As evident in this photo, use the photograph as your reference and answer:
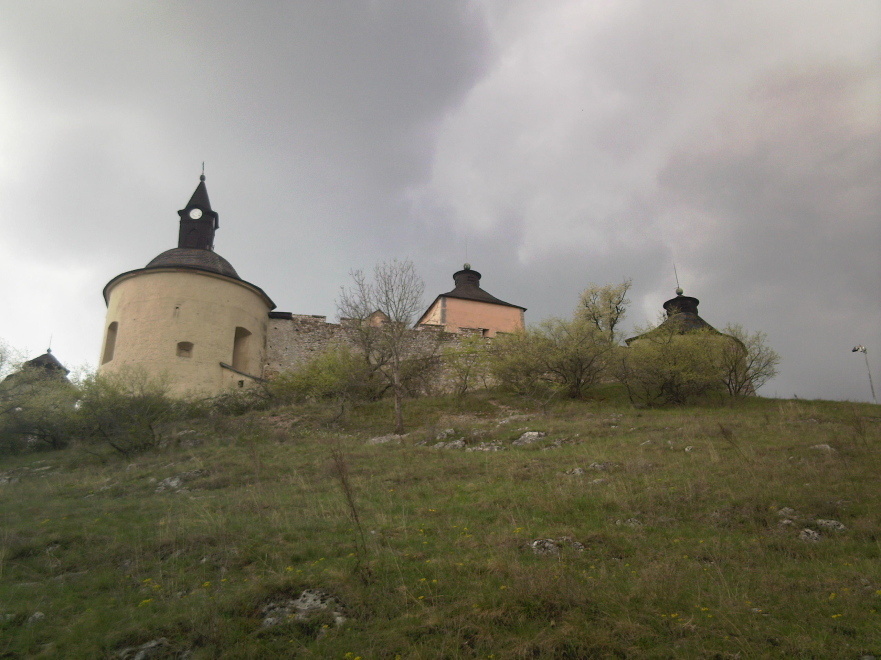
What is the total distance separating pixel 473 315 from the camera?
1261 inches

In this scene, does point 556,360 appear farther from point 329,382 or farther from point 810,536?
point 810,536

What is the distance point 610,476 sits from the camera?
8.76 metres

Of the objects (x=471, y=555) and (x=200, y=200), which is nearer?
(x=471, y=555)

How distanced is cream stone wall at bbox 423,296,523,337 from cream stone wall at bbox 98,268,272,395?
11.4m

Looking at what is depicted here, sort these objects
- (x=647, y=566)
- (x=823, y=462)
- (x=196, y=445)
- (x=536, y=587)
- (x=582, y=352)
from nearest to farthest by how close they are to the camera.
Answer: (x=536, y=587) → (x=647, y=566) → (x=823, y=462) → (x=196, y=445) → (x=582, y=352)

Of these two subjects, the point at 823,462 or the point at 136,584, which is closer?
the point at 136,584

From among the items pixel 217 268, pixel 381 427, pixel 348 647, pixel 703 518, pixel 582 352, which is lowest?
pixel 348 647

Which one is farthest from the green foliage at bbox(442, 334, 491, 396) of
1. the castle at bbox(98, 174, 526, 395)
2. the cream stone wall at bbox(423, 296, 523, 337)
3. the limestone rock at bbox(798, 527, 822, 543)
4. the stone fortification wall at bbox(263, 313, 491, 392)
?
the limestone rock at bbox(798, 527, 822, 543)

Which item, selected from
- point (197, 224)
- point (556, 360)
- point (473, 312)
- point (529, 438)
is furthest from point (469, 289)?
point (529, 438)

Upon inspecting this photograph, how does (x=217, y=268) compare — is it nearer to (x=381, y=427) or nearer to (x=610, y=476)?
(x=381, y=427)

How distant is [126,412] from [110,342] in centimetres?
A: 941

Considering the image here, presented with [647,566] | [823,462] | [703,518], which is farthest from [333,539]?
[823,462]

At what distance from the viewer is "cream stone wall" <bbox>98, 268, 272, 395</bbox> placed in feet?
70.3

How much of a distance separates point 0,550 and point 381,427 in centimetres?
1147
